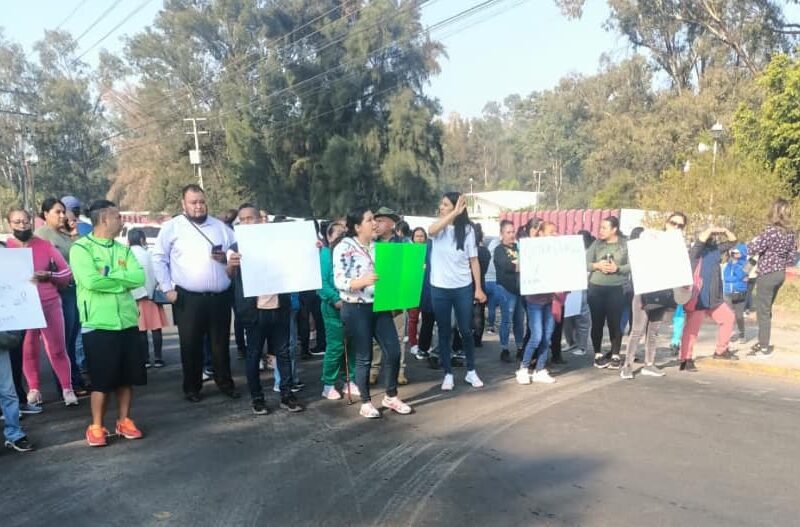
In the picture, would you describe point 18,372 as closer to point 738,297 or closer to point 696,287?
point 696,287

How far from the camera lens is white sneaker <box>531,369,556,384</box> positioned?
695 cm

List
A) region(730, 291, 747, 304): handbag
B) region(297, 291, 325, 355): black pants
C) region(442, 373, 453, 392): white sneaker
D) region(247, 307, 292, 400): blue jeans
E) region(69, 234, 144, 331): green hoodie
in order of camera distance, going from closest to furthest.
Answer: region(69, 234, 144, 331): green hoodie < region(247, 307, 292, 400): blue jeans < region(442, 373, 453, 392): white sneaker < region(297, 291, 325, 355): black pants < region(730, 291, 747, 304): handbag

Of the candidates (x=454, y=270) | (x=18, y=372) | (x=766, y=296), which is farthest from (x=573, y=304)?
(x=18, y=372)

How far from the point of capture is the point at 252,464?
465 centimetres

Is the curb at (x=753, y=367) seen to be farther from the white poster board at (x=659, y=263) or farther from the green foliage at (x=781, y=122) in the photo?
the green foliage at (x=781, y=122)

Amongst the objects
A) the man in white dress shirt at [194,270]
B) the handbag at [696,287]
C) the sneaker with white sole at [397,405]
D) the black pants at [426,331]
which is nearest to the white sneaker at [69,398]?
the man in white dress shirt at [194,270]

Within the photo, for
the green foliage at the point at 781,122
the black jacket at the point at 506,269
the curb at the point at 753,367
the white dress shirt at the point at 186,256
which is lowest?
the curb at the point at 753,367

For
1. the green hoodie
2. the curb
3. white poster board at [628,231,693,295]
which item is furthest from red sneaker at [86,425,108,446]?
the curb

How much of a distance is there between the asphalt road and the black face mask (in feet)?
5.47

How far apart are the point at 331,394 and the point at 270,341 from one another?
3.02 feet

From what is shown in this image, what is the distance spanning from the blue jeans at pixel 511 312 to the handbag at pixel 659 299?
5.21 feet

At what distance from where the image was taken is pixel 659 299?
22.6ft

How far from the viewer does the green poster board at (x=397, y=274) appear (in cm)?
560

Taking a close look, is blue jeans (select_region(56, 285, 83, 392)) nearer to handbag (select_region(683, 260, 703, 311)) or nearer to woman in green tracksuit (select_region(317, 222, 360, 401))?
woman in green tracksuit (select_region(317, 222, 360, 401))
